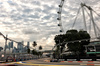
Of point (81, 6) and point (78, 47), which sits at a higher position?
point (81, 6)

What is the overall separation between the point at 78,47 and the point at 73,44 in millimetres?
3191

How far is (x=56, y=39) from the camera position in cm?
7606

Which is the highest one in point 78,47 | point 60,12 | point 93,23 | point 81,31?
point 60,12

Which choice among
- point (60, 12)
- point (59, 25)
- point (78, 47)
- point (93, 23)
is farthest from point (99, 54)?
point (60, 12)

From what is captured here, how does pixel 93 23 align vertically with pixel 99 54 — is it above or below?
above

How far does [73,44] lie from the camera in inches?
2068

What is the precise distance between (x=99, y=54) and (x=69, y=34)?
62.8 feet

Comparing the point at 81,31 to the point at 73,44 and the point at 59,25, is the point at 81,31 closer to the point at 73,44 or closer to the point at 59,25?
the point at 73,44

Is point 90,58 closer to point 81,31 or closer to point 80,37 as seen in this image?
point 80,37

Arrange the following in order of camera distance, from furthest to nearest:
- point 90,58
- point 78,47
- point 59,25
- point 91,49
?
point 59,25
point 91,49
point 78,47
point 90,58

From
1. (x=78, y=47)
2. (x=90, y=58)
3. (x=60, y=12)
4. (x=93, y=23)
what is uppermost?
(x=60, y=12)

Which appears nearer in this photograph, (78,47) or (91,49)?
(78,47)

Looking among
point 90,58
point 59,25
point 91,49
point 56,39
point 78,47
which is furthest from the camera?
point 56,39

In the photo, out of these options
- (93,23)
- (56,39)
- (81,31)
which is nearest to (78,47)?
(81,31)
